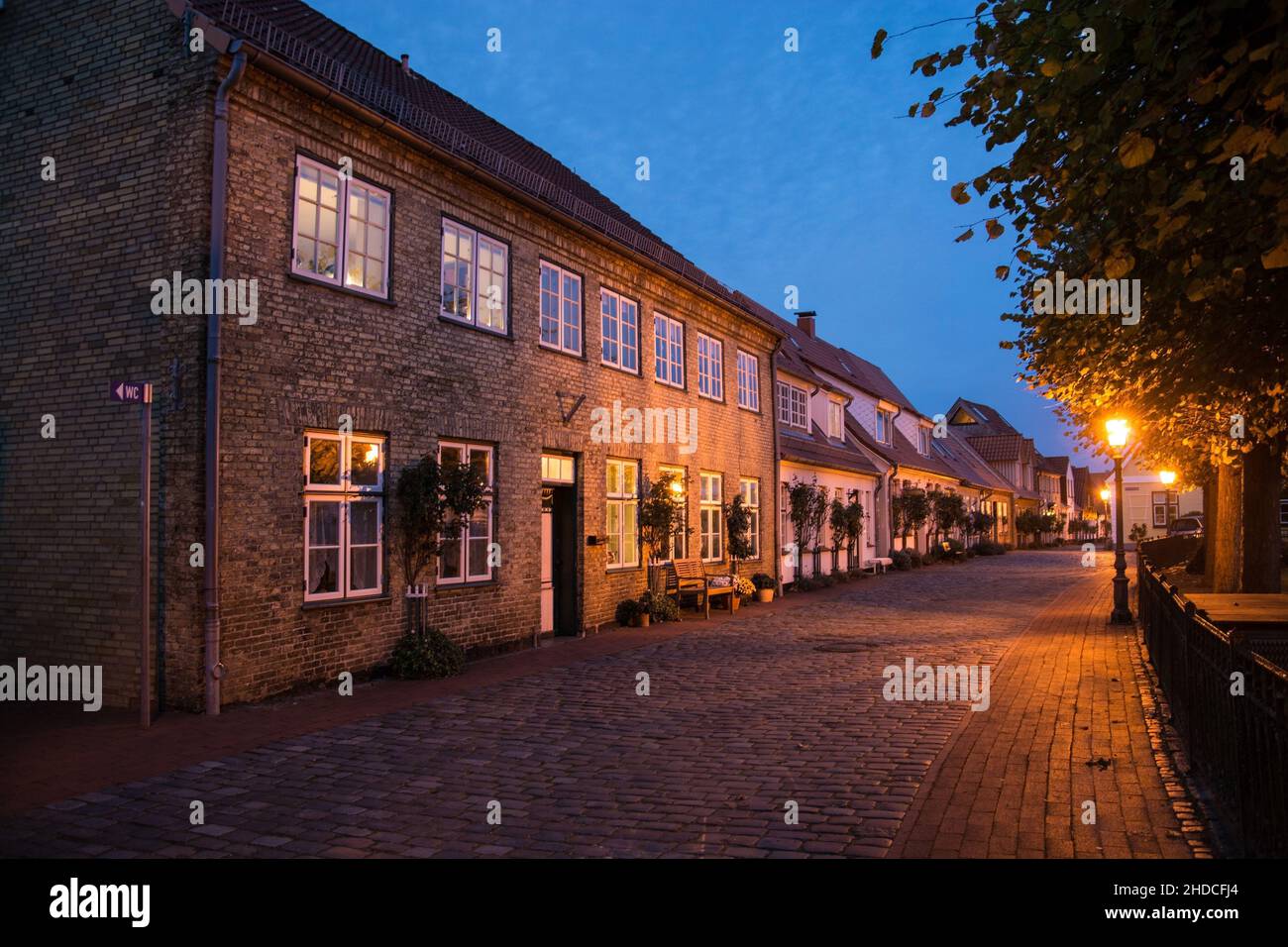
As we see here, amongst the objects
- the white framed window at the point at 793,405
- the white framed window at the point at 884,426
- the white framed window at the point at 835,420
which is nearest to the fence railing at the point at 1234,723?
the white framed window at the point at 793,405

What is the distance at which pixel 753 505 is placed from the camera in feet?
70.6

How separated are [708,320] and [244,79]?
11.9 metres

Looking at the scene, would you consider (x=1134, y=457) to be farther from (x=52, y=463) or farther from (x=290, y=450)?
(x=52, y=463)

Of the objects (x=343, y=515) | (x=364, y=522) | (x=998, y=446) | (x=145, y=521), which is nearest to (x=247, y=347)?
(x=145, y=521)

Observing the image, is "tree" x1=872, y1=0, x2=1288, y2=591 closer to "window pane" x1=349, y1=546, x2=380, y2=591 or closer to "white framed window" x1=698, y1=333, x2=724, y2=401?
"window pane" x1=349, y1=546, x2=380, y2=591

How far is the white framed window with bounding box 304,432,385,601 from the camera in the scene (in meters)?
9.76

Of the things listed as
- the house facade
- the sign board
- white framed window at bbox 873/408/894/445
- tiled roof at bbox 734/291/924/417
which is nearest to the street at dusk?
the sign board

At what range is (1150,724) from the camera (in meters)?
7.79

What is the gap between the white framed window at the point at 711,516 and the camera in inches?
746

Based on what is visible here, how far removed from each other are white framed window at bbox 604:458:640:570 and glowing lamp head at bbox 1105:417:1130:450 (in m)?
7.53

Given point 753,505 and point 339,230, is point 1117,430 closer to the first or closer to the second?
point 753,505

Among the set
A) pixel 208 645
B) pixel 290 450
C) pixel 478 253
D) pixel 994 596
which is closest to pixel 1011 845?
pixel 208 645

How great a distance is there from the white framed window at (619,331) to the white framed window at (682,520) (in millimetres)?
2135

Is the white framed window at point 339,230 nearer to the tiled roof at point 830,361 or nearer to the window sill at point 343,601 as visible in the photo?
the window sill at point 343,601
